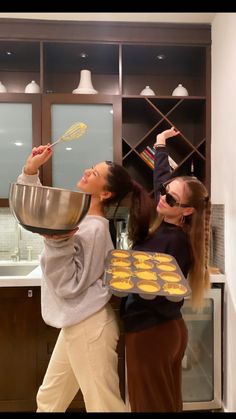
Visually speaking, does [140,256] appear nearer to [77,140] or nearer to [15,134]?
[77,140]

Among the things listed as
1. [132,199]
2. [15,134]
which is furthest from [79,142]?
[132,199]

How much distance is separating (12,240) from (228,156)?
165cm

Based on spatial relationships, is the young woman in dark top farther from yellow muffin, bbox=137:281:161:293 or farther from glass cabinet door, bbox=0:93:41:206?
glass cabinet door, bbox=0:93:41:206

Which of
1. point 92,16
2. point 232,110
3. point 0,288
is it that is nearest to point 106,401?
point 0,288

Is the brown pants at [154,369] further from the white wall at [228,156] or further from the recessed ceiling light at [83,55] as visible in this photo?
the recessed ceiling light at [83,55]

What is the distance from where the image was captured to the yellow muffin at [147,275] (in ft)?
2.73

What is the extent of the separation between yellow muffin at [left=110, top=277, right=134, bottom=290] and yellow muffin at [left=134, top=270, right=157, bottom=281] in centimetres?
4

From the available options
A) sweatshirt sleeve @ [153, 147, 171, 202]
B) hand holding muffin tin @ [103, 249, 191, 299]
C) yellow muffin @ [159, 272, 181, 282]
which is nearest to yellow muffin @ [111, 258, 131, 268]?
hand holding muffin tin @ [103, 249, 191, 299]

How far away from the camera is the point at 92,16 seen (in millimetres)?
2004

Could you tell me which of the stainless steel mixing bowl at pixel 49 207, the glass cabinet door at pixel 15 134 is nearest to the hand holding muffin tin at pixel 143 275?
the stainless steel mixing bowl at pixel 49 207

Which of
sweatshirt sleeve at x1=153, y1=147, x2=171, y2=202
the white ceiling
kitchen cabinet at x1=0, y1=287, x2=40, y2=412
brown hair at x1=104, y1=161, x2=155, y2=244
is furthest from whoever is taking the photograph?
the white ceiling

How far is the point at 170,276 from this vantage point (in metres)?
0.86

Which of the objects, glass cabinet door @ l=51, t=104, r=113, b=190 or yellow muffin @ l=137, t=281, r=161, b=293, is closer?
yellow muffin @ l=137, t=281, r=161, b=293

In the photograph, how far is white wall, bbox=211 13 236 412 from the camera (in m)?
1.76
